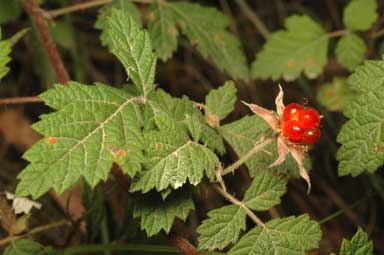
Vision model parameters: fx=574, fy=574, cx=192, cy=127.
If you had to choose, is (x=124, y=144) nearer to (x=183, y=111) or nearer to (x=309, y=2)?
(x=183, y=111)

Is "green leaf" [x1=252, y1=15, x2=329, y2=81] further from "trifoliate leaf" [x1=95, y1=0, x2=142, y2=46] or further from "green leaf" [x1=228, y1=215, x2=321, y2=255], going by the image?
"green leaf" [x1=228, y1=215, x2=321, y2=255]

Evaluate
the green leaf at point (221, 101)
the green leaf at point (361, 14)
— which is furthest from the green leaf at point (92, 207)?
the green leaf at point (361, 14)

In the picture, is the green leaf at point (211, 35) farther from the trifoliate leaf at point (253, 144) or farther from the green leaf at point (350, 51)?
the trifoliate leaf at point (253, 144)

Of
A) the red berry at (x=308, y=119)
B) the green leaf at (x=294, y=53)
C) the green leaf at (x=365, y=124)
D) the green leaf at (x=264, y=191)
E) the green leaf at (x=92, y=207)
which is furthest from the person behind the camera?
the green leaf at (x=294, y=53)

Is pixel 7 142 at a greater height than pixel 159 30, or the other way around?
pixel 159 30

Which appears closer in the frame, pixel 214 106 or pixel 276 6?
pixel 214 106

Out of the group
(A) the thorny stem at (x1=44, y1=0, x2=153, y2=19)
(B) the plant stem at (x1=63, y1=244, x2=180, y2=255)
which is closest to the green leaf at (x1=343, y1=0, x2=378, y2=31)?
(A) the thorny stem at (x1=44, y1=0, x2=153, y2=19)

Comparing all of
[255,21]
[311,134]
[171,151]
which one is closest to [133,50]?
[171,151]

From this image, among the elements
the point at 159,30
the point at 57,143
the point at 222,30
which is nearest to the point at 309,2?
the point at 222,30
